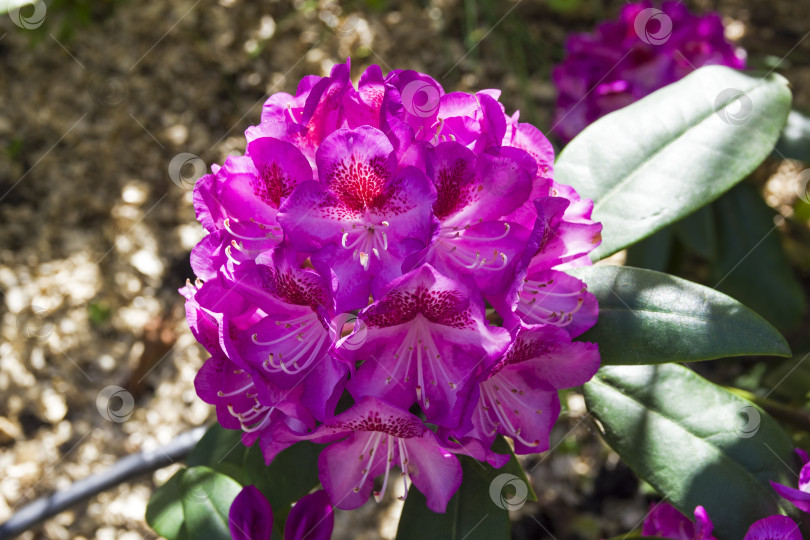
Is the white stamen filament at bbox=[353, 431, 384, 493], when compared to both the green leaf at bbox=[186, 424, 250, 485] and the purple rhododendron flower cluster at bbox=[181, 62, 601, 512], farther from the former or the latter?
the green leaf at bbox=[186, 424, 250, 485]

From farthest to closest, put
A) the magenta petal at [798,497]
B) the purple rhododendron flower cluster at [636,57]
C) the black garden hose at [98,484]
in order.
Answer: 1. the purple rhododendron flower cluster at [636,57]
2. the black garden hose at [98,484]
3. the magenta petal at [798,497]

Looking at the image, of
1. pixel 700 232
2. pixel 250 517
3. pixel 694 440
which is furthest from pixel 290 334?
pixel 700 232

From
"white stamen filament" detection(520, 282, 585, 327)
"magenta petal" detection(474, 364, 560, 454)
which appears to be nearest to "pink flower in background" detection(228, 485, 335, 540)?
"magenta petal" detection(474, 364, 560, 454)

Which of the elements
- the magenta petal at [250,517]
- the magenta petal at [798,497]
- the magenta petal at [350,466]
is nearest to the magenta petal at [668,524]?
the magenta petal at [798,497]

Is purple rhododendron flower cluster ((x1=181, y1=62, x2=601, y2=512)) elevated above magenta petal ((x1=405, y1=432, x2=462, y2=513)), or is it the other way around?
purple rhododendron flower cluster ((x1=181, y1=62, x2=601, y2=512))

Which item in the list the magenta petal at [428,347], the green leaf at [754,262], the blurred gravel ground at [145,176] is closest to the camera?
the magenta petal at [428,347]

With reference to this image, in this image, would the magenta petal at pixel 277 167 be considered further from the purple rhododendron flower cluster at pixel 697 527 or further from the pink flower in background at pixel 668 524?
the pink flower in background at pixel 668 524

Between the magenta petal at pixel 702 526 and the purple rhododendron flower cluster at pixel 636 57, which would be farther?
the purple rhododendron flower cluster at pixel 636 57
